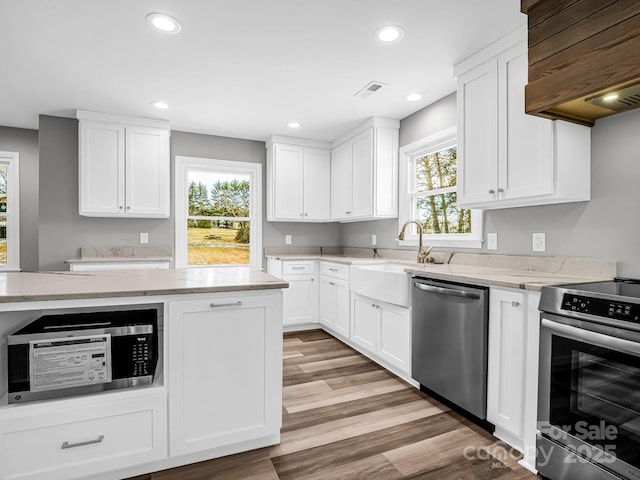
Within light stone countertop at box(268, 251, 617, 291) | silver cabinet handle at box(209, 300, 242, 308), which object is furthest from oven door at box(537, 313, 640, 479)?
silver cabinet handle at box(209, 300, 242, 308)

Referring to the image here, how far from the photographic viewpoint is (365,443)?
6.36 feet

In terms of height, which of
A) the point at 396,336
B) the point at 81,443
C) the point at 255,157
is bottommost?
the point at 81,443

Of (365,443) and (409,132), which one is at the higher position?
(409,132)

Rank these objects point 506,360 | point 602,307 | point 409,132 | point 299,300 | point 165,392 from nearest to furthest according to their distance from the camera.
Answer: point 602,307 → point 165,392 → point 506,360 → point 409,132 → point 299,300

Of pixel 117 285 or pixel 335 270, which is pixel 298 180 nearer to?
pixel 335 270

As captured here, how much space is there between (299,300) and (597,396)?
3.14 metres

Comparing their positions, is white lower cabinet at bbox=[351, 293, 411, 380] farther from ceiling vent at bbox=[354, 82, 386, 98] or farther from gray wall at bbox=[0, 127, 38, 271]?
gray wall at bbox=[0, 127, 38, 271]

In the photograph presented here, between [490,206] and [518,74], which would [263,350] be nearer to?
[490,206]

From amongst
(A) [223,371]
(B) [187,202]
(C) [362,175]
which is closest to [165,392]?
(A) [223,371]

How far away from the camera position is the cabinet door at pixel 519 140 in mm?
2039

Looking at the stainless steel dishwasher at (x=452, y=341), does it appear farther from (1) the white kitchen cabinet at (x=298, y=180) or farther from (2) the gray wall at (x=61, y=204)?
(2) the gray wall at (x=61, y=204)

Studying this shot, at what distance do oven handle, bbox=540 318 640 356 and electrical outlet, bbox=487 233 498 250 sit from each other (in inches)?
45.9

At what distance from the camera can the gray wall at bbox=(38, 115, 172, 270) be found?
12.5ft

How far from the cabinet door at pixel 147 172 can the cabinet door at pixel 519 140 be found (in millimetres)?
3468
